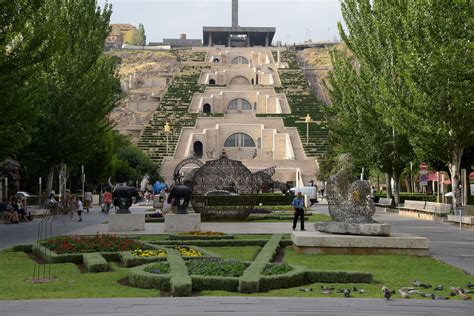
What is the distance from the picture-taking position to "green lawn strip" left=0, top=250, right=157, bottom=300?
9812 mm

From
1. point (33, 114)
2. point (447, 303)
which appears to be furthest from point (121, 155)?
point (447, 303)

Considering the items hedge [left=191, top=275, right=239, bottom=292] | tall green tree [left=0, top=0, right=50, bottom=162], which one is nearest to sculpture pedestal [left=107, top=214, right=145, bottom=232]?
tall green tree [left=0, top=0, right=50, bottom=162]

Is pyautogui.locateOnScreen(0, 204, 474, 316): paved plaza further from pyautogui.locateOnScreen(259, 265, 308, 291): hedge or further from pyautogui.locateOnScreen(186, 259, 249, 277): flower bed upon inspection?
pyautogui.locateOnScreen(186, 259, 249, 277): flower bed

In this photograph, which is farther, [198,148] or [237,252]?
[198,148]

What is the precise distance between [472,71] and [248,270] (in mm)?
12713

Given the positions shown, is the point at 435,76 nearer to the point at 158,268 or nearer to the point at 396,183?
the point at 396,183

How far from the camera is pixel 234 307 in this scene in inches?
343

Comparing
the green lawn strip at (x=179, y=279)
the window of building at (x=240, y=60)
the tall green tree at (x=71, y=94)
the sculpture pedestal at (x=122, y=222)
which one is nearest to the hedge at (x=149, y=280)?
the green lawn strip at (x=179, y=279)

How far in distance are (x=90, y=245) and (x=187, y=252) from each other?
2.19 m

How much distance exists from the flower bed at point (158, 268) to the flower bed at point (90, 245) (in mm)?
3468

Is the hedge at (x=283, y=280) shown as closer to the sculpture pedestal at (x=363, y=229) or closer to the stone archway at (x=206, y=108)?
the sculpture pedestal at (x=363, y=229)

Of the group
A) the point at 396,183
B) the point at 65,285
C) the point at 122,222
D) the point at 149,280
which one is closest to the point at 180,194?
the point at 122,222

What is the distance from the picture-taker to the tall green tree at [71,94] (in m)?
34.9

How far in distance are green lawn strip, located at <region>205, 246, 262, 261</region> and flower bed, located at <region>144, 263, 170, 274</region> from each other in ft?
10.7
